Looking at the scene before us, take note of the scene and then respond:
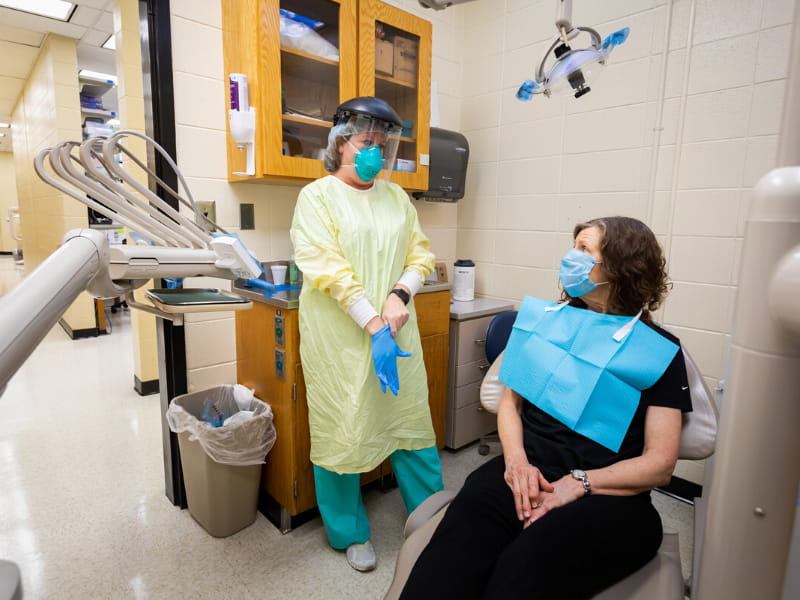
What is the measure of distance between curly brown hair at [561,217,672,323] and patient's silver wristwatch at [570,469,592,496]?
46cm

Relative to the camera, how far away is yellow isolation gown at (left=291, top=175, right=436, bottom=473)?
1685 mm

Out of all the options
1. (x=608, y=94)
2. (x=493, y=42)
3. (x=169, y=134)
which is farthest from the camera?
(x=493, y=42)

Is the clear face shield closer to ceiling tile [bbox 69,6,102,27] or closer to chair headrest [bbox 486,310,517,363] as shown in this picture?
chair headrest [bbox 486,310,517,363]

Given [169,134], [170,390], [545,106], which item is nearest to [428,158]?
[545,106]

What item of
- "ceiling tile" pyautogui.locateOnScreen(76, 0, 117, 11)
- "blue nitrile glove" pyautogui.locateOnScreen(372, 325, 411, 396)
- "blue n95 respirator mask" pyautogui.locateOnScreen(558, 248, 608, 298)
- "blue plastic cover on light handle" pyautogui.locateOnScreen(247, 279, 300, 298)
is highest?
"ceiling tile" pyautogui.locateOnScreen(76, 0, 117, 11)

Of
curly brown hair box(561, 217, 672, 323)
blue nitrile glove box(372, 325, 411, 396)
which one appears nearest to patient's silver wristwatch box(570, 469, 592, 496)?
curly brown hair box(561, 217, 672, 323)

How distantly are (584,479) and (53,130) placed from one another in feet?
17.4

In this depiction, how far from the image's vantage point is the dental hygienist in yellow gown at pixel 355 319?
5.49 ft

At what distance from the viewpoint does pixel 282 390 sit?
1.89 m

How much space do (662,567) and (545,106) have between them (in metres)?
2.22

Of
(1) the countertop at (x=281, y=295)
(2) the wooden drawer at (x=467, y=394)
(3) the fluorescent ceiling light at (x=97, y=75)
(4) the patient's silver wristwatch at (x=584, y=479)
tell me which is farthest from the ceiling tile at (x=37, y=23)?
(4) the patient's silver wristwatch at (x=584, y=479)

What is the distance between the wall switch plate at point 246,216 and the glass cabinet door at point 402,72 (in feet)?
2.25

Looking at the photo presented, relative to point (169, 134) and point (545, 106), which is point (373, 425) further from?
point (545, 106)

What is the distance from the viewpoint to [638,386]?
4.01 feet
